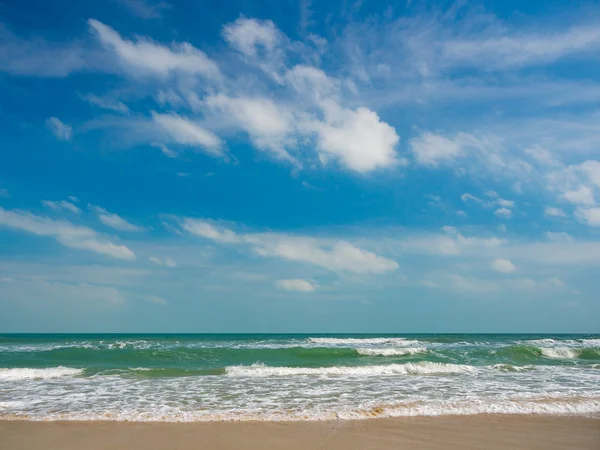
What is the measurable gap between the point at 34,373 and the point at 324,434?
14.1 meters

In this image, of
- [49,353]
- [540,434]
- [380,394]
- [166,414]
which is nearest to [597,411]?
[540,434]

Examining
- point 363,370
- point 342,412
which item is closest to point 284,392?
point 342,412

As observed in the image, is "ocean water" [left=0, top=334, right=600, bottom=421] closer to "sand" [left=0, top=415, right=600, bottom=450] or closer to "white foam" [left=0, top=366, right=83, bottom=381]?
"white foam" [left=0, top=366, right=83, bottom=381]

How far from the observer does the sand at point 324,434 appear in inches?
244

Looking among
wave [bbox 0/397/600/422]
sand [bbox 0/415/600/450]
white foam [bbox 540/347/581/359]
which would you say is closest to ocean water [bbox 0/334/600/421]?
wave [bbox 0/397/600/422]

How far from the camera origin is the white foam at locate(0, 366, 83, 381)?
14.6 m

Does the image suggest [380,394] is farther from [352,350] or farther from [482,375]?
[352,350]

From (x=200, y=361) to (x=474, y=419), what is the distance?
14494 millimetres

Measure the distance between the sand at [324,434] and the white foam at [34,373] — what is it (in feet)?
27.1

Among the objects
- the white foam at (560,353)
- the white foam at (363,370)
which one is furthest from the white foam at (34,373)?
the white foam at (560,353)

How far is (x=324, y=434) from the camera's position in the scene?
6641mm

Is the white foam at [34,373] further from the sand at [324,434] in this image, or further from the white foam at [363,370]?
the sand at [324,434]

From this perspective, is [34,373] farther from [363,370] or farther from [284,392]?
[363,370]

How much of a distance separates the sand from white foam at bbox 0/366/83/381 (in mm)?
8256
